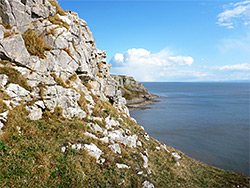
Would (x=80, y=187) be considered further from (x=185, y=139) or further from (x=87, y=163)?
(x=185, y=139)

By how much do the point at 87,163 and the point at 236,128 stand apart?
65742mm

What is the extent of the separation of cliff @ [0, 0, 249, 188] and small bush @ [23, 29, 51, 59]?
0.32ft

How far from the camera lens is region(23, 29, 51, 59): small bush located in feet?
52.0

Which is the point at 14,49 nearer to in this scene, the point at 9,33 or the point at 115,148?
the point at 9,33

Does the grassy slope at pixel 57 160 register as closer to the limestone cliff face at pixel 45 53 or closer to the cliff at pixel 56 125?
the cliff at pixel 56 125

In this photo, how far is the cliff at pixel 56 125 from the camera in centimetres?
969

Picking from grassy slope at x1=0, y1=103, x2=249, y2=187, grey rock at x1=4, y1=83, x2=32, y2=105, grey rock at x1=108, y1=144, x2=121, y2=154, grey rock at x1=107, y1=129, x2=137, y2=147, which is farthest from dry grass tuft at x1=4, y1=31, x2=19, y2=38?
grey rock at x1=108, y1=144, x2=121, y2=154

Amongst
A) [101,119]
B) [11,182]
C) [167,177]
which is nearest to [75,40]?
[101,119]

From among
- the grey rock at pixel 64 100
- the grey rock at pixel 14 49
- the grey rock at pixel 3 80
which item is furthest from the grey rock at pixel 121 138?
the grey rock at pixel 14 49

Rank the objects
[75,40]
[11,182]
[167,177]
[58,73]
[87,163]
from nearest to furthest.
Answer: [11,182], [87,163], [167,177], [58,73], [75,40]

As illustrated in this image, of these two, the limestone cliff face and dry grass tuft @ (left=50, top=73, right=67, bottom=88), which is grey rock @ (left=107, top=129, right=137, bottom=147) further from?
dry grass tuft @ (left=50, top=73, right=67, bottom=88)

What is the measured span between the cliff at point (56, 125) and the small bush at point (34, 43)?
97 millimetres

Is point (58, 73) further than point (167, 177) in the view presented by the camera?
Yes

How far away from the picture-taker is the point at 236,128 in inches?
2249
